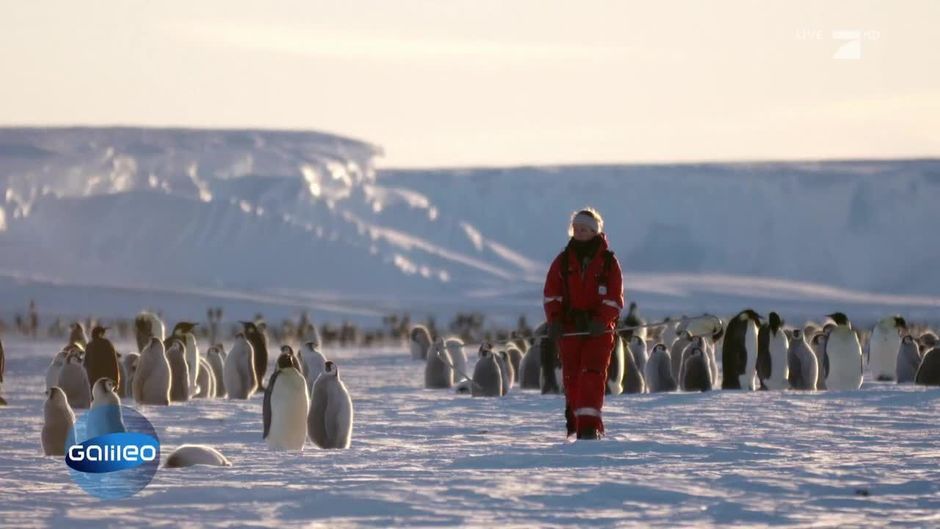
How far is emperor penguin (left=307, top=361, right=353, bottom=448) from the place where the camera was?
10.7 m

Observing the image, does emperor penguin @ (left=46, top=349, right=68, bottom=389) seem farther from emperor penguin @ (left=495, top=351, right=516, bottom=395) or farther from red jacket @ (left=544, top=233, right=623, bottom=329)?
red jacket @ (left=544, top=233, right=623, bottom=329)

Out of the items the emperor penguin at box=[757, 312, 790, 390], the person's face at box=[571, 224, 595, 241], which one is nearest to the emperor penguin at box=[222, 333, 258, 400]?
the emperor penguin at box=[757, 312, 790, 390]

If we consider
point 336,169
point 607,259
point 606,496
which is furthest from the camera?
point 336,169

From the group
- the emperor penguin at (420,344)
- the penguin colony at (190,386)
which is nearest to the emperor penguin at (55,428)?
the penguin colony at (190,386)

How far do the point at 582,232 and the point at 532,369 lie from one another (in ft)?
26.2

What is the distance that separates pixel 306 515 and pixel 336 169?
11662 cm

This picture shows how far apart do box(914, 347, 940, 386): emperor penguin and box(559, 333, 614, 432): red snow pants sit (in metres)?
7.93

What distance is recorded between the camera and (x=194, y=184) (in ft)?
371

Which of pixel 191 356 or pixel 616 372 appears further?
pixel 191 356

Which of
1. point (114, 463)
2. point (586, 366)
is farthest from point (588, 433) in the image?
point (114, 463)

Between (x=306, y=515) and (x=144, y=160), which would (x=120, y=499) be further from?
(x=144, y=160)

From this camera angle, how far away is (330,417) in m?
10.8

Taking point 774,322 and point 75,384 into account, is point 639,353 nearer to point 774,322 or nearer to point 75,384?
point 774,322

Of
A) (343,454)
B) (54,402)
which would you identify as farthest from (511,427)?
(54,402)
